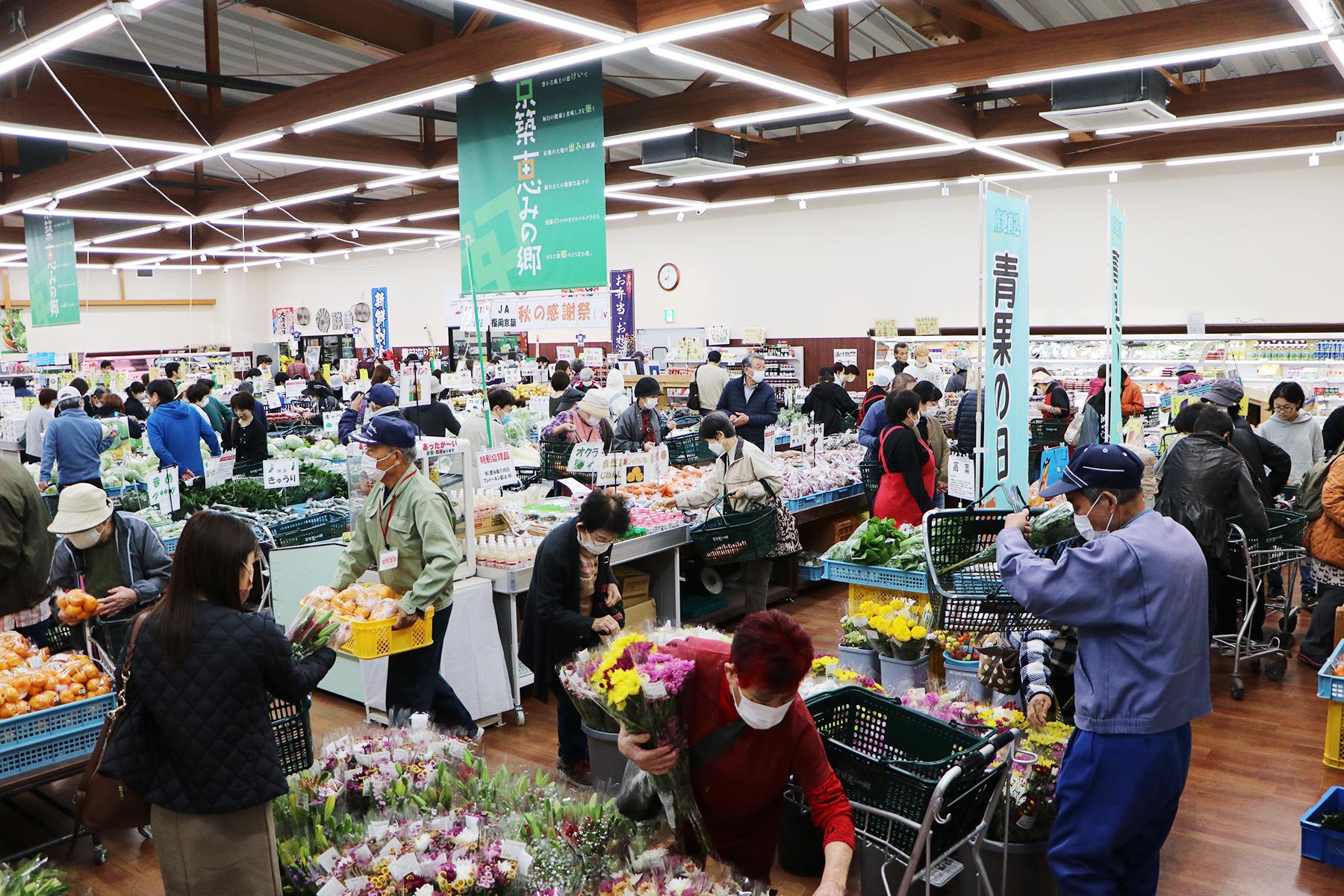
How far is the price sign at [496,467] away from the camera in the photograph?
6117mm

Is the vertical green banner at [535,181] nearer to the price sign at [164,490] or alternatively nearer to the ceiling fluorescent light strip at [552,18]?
the ceiling fluorescent light strip at [552,18]

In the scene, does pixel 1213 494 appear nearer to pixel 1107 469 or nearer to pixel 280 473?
pixel 1107 469

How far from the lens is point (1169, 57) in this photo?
5.97 m

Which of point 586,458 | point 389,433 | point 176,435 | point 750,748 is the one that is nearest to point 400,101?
point 586,458

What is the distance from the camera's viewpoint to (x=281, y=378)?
17.1 meters

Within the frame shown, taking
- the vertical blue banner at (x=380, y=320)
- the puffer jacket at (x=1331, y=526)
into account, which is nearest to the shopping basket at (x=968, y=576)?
the puffer jacket at (x=1331, y=526)

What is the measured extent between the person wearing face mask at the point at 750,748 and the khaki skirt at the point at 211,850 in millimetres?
1101

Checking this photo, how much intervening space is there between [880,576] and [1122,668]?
2440 millimetres

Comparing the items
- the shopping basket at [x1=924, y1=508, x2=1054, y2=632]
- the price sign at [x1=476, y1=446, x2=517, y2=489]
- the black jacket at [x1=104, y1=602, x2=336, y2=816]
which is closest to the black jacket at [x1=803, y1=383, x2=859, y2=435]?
the price sign at [x1=476, y1=446, x2=517, y2=489]

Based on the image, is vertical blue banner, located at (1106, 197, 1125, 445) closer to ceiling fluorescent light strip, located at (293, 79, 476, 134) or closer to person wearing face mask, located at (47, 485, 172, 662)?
ceiling fluorescent light strip, located at (293, 79, 476, 134)

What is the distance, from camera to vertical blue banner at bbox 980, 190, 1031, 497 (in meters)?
4.81

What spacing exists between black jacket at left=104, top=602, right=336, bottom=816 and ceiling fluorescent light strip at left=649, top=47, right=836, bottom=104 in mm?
3897

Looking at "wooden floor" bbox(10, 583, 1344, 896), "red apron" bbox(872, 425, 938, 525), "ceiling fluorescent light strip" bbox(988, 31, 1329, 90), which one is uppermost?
"ceiling fluorescent light strip" bbox(988, 31, 1329, 90)

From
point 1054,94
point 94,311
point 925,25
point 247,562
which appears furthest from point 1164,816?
point 94,311
